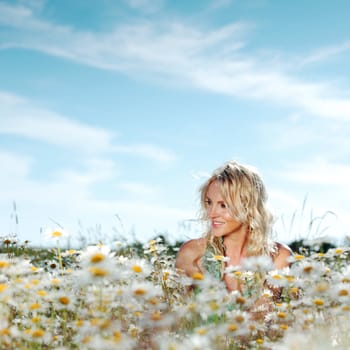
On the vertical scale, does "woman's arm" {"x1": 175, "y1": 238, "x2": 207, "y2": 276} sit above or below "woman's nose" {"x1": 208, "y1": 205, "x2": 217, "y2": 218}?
below

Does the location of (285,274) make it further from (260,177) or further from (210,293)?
(260,177)

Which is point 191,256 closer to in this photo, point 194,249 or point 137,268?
point 194,249

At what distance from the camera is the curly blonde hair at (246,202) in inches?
199

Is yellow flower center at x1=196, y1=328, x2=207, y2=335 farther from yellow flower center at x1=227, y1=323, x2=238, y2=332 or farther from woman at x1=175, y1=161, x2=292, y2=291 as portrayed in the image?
woman at x1=175, y1=161, x2=292, y2=291

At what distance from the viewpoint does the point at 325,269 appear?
343 cm

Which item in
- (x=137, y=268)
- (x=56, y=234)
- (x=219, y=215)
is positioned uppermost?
(x=219, y=215)

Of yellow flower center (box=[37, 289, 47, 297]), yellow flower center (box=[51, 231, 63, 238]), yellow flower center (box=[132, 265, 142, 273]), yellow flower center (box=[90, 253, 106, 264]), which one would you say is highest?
yellow flower center (box=[51, 231, 63, 238])

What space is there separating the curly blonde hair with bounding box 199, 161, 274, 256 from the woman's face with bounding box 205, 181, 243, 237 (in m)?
0.04

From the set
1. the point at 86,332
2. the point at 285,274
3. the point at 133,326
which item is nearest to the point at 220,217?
the point at 285,274

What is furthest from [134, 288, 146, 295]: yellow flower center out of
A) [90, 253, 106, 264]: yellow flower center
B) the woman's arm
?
the woman's arm

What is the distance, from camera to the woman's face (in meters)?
5.02

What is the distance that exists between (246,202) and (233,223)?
0.62 ft

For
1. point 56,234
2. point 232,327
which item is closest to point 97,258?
point 232,327

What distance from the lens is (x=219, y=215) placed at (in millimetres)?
5059
